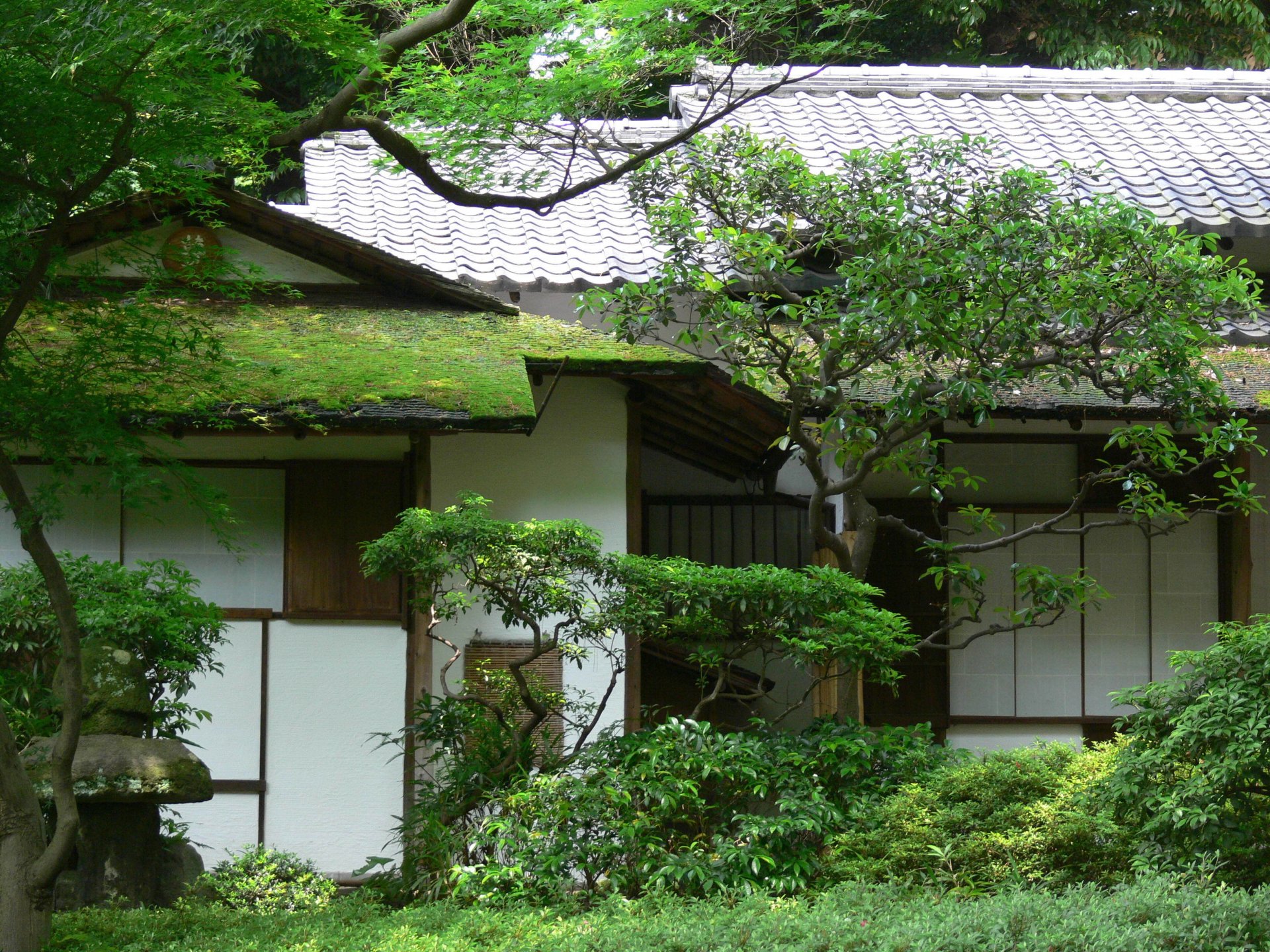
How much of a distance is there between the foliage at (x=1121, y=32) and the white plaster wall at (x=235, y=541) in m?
14.4

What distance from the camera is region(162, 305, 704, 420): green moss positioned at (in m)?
8.77

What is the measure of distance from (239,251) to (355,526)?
7.85 ft

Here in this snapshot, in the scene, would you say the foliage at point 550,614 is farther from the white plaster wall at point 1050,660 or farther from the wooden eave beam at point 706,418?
the white plaster wall at point 1050,660

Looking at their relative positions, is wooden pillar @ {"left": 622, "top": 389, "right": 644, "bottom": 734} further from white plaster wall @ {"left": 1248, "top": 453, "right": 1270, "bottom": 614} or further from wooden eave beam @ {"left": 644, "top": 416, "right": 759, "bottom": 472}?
white plaster wall @ {"left": 1248, "top": 453, "right": 1270, "bottom": 614}

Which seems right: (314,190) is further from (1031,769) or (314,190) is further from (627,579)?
(1031,769)

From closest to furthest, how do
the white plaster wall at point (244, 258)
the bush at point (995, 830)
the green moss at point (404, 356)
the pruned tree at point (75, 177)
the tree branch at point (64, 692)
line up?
the pruned tree at point (75, 177)
the tree branch at point (64, 692)
the bush at point (995, 830)
the green moss at point (404, 356)
the white plaster wall at point (244, 258)

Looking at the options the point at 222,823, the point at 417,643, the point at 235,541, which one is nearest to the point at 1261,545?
the point at 417,643

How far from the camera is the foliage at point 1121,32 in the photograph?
774 inches

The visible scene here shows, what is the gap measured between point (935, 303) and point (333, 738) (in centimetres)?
513

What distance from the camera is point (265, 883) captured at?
8.28 metres

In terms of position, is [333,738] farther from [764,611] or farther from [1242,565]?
[1242,565]

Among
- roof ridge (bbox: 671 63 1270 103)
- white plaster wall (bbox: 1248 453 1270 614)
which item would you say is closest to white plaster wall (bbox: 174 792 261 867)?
white plaster wall (bbox: 1248 453 1270 614)

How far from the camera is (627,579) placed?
781 centimetres

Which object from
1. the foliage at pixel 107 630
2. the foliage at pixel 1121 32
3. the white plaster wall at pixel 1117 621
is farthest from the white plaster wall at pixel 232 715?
the foliage at pixel 1121 32
